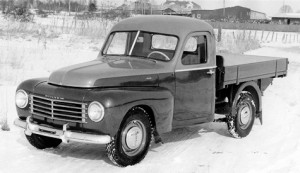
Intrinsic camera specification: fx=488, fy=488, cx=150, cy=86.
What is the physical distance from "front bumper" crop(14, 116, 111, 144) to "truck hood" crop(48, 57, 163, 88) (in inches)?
22.4

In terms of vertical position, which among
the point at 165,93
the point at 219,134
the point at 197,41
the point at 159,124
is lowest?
the point at 219,134

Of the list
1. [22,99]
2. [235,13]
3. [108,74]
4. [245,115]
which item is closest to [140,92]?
[108,74]

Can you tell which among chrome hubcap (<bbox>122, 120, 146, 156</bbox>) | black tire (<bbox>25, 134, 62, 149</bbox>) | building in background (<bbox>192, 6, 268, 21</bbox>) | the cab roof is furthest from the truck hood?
building in background (<bbox>192, 6, 268, 21</bbox>)

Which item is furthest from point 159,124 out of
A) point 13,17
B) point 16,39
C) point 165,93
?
point 13,17

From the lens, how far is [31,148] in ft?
22.2

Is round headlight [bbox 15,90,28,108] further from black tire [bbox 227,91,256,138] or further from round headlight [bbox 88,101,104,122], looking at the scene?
black tire [bbox 227,91,256,138]

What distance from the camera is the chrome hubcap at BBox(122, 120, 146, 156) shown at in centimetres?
593

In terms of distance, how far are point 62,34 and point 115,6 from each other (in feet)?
78.5

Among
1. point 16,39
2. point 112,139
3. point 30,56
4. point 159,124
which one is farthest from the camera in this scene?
point 16,39

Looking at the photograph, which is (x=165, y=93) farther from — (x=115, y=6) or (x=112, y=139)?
(x=115, y=6)

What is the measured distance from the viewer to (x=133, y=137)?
6012 mm

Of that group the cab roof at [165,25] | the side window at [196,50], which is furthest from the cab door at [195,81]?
the cab roof at [165,25]

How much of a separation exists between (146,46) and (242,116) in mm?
2079

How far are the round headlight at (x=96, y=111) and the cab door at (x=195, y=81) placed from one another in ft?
4.83
